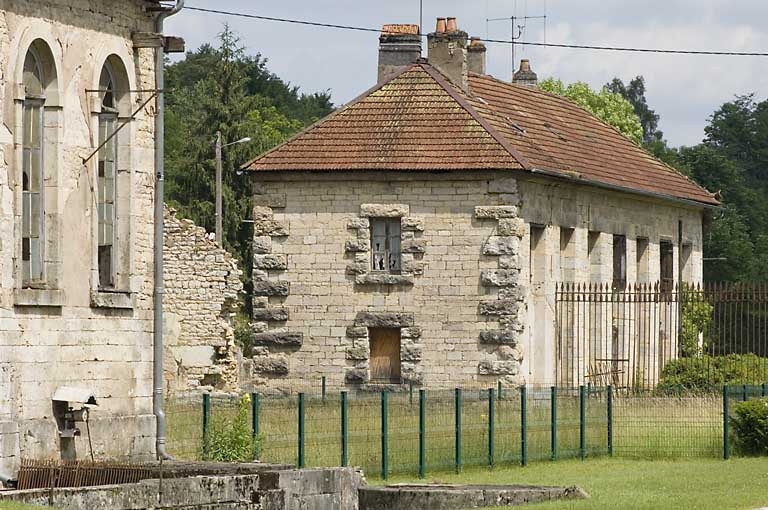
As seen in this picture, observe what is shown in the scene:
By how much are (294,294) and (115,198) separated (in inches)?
626

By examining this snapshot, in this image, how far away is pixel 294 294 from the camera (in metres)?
41.8

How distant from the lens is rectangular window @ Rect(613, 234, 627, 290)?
1873 inches

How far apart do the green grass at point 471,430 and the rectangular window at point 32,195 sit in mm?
3959

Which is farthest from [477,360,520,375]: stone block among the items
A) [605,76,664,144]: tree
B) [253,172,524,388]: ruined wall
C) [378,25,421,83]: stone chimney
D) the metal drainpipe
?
[605,76,664,144]: tree

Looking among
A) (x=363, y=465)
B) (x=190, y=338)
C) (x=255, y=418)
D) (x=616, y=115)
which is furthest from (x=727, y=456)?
(x=616, y=115)

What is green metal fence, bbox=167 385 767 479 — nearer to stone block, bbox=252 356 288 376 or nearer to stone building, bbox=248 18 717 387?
stone building, bbox=248 18 717 387

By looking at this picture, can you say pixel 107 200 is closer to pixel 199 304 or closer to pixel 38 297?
pixel 38 297

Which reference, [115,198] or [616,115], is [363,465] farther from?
[616,115]

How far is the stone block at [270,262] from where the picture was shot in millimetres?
41750

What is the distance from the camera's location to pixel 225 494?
23312 mm

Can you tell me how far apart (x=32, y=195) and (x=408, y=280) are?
1773 cm

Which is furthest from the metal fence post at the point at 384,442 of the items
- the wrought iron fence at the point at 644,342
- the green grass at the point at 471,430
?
the wrought iron fence at the point at 644,342

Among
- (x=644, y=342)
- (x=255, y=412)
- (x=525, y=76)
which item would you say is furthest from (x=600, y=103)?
(x=255, y=412)

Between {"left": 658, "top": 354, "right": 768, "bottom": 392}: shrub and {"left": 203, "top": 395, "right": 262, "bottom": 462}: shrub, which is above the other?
{"left": 658, "top": 354, "right": 768, "bottom": 392}: shrub
